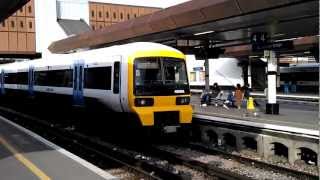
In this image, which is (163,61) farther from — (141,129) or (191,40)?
(191,40)

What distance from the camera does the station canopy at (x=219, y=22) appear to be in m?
15.5

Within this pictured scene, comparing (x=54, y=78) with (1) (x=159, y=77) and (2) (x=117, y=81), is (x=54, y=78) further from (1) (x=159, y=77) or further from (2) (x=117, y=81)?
(1) (x=159, y=77)

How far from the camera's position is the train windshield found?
1426 cm

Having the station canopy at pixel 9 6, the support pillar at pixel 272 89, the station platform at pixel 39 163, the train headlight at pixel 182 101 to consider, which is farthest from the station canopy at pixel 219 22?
the station platform at pixel 39 163

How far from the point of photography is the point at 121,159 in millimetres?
12523

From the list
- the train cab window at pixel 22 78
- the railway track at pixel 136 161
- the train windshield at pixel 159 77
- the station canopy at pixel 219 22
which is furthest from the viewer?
the train cab window at pixel 22 78

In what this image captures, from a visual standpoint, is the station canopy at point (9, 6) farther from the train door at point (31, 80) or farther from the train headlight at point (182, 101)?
the train door at point (31, 80)

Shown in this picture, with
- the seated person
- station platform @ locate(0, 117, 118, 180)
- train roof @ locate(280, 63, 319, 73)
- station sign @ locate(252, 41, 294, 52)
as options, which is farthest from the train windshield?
train roof @ locate(280, 63, 319, 73)

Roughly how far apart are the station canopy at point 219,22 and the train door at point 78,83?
421cm

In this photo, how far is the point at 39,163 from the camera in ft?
32.7

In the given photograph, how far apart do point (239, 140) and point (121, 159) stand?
12.6ft

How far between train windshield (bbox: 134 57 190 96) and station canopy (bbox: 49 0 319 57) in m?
2.90

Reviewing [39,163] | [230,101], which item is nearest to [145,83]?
[39,163]

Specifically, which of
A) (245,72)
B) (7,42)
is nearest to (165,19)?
(245,72)
